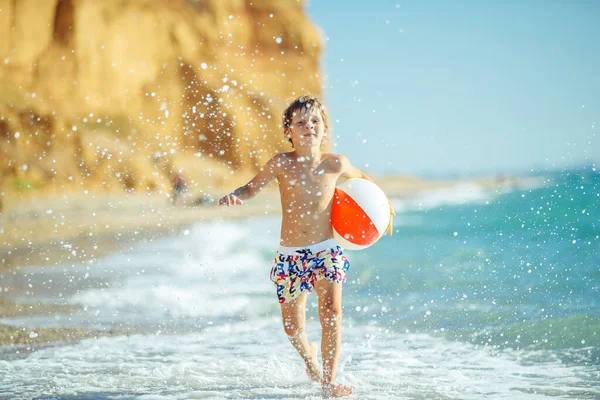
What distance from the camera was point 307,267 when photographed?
156 inches

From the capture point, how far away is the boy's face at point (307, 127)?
4031 mm

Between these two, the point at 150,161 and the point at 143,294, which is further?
the point at 150,161

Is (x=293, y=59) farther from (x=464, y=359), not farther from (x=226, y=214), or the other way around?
(x=464, y=359)

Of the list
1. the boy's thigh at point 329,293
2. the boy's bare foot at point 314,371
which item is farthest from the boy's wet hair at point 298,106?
the boy's bare foot at point 314,371

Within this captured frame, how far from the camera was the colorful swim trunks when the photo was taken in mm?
3926

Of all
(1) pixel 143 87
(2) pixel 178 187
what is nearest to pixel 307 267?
(2) pixel 178 187

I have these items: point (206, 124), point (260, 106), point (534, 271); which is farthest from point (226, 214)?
point (534, 271)

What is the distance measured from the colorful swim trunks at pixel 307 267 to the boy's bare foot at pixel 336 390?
0.50 metres

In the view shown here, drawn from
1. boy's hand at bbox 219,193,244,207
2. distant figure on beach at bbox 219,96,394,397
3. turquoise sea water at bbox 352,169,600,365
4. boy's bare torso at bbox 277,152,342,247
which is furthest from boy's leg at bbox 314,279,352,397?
turquoise sea water at bbox 352,169,600,365

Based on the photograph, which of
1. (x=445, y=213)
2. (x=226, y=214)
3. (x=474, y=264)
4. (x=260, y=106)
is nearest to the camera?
(x=474, y=264)

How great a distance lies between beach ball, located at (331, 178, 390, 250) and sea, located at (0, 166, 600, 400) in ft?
2.65

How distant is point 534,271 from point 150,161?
61.8ft

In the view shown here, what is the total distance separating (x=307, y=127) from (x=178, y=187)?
80.9 feet

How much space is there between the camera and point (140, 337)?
17.9 ft
